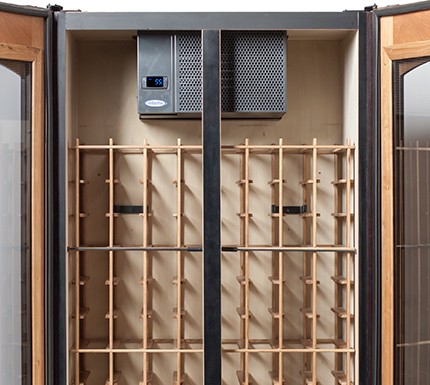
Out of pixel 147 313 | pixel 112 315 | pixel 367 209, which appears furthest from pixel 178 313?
pixel 367 209

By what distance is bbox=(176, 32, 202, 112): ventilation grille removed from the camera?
2.86m

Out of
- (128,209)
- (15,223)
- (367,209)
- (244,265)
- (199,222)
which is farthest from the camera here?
(199,222)

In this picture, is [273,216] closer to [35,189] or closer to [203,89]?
[203,89]

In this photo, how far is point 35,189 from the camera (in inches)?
105

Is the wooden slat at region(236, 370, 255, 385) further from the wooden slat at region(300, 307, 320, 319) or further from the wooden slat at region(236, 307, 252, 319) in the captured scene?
the wooden slat at region(300, 307, 320, 319)

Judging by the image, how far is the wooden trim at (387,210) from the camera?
2695 millimetres

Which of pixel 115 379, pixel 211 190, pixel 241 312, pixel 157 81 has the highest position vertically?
pixel 157 81

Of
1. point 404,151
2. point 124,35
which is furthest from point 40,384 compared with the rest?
point 404,151

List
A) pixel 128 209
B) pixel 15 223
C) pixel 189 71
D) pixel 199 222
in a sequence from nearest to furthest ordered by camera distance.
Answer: pixel 15 223, pixel 189 71, pixel 128 209, pixel 199 222

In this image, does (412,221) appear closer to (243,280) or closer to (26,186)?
(243,280)

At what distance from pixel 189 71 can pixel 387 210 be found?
3.56 ft

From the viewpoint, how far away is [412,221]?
8.70ft

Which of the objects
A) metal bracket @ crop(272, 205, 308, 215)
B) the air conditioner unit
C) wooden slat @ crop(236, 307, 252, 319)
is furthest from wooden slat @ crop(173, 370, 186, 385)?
the air conditioner unit

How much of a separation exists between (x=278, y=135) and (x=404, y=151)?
2.40ft
